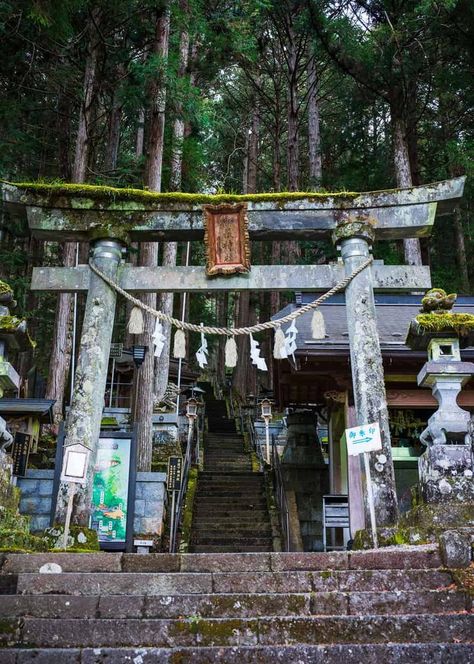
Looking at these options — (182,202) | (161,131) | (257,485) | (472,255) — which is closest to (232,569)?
(182,202)

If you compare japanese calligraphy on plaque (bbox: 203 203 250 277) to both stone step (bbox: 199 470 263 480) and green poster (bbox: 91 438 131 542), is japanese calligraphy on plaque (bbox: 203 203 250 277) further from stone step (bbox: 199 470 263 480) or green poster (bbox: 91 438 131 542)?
stone step (bbox: 199 470 263 480)

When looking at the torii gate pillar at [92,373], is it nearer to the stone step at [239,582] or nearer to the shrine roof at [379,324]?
the stone step at [239,582]

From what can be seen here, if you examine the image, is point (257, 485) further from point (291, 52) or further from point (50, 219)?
point (291, 52)

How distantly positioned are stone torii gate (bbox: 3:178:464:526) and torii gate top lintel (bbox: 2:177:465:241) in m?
0.01

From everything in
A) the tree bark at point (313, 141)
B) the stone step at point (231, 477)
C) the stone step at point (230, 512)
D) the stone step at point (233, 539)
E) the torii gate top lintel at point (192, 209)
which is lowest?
the stone step at point (233, 539)

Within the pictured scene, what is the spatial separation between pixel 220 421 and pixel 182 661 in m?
20.0

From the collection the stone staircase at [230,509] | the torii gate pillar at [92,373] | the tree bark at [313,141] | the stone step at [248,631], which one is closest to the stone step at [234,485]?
the stone staircase at [230,509]

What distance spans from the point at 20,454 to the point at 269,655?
7586mm

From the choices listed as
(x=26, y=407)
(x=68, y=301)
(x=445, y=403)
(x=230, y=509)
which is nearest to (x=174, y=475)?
(x=230, y=509)

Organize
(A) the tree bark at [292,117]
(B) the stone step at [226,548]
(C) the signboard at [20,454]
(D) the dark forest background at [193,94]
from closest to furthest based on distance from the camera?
(C) the signboard at [20,454], (B) the stone step at [226,548], (D) the dark forest background at [193,94], (A) the tree bark at [292,117]

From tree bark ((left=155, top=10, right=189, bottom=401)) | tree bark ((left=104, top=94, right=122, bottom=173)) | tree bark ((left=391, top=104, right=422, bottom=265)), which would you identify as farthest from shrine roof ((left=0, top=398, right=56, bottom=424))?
tree bark ((left=391, top=104, right=422, bottom=265))

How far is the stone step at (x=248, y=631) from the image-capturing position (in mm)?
3736

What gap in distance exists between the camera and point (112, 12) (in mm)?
14344

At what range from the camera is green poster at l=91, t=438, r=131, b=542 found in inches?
355
